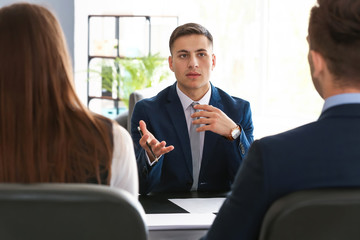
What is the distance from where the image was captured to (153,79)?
671cm

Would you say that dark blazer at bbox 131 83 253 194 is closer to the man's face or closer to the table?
the man's face

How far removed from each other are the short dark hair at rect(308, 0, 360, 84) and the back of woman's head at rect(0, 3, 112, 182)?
1.83ft

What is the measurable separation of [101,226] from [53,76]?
1.29 ft

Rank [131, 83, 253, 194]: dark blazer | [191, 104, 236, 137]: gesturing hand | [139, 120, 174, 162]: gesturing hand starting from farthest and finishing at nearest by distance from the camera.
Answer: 1. [131, 83, 253, 194]: dark blazer
2. [191, 104, 236, 137]: gesturing hand
3. [139, 120, 174, 162]: gesturing hand

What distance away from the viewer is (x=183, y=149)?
2660mm

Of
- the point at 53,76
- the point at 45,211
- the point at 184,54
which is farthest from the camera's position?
the point at 184,54

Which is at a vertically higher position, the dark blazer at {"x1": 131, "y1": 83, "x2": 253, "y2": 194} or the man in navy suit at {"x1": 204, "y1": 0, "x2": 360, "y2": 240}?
the man in navy suit at {"x1": 204, "y1": 0, "x2": 360, "y2": 240}

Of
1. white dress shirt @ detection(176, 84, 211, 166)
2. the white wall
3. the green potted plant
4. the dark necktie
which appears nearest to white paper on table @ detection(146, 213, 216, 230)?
the dark necktie

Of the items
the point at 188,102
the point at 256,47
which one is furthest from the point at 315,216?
the point at 256,47

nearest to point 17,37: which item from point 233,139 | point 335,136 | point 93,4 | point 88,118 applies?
point 88,118

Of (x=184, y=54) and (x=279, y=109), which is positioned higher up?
(x=184, y=54)

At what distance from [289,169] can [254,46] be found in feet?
24.8

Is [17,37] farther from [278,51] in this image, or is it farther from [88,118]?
[278,51]

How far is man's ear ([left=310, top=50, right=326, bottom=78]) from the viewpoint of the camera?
49.9 inches
